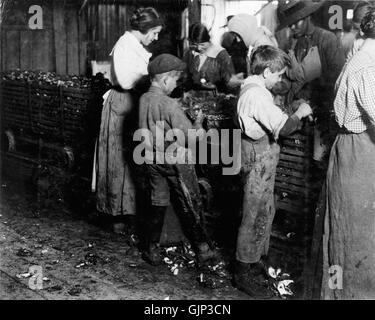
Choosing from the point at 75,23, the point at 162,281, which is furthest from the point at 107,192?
the point at 75,23

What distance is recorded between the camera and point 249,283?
15.0 ft

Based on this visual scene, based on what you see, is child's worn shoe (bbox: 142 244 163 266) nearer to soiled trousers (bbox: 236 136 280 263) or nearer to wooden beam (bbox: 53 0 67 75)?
soiled trousers (bbox: 236 136 280 263)

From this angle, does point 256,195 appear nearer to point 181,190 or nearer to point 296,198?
point 296,198

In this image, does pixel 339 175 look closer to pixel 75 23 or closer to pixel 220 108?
pixel 220 108

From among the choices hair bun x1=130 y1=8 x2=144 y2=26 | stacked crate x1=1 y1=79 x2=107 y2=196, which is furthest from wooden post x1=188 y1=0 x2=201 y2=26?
hair bun x1=130 y1=8 x2=144 y2=26

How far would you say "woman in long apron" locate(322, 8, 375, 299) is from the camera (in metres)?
3.63

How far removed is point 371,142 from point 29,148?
6.62 meters

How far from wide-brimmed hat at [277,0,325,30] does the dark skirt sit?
2.64 metres

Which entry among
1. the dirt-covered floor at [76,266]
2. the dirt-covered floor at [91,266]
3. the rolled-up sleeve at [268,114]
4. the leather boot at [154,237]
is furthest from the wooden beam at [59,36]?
the rolled-up sleeve at [268,114]

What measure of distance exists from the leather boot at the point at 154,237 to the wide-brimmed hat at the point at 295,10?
277 cm

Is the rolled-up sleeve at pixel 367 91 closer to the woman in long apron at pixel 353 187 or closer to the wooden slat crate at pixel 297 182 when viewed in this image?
the woman in long apron at pixel 353 187

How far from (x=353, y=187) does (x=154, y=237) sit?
7.29 ft
